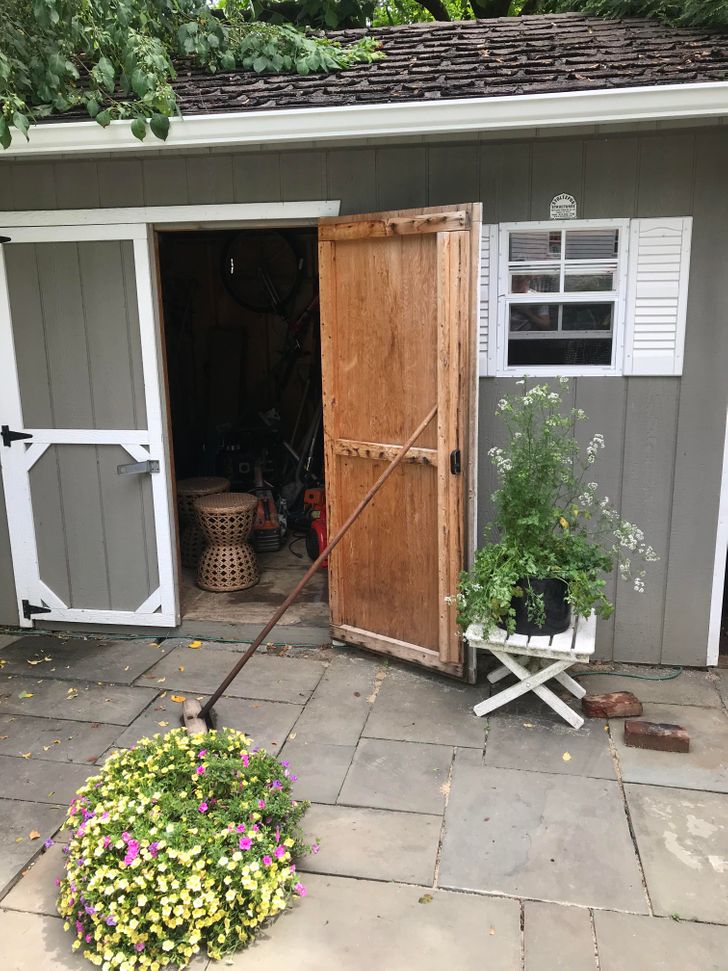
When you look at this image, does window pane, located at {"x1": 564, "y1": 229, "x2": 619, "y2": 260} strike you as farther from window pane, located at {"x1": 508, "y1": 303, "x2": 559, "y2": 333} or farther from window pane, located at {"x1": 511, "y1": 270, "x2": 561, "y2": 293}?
window pane, located at {"x1": 508, "y1": 303, "x2": 559, "y2": 333}

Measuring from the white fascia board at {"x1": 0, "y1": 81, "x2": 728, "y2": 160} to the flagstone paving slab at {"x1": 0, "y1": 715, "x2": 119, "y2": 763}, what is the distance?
256 cm

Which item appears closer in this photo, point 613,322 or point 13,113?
point 13,113

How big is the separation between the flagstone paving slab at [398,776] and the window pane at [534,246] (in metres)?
2.21

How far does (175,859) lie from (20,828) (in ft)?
2.99

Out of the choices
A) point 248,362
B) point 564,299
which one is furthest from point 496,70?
point 248,362

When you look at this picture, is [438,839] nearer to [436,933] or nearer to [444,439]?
[436,933]

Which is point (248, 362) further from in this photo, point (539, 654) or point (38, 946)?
point (38, 946)

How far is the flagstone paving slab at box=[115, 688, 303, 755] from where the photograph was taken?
11.1 feet

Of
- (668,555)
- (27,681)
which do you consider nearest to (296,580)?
(27,681)

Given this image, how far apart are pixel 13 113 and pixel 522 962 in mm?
3618

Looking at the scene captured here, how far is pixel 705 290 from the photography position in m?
3.57

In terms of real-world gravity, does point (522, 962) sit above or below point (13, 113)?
below

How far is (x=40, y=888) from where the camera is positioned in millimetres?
2523

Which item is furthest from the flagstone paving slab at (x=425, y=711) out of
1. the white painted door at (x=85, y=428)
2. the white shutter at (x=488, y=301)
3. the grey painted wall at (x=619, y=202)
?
the white shutter at (x=488, y=301)
